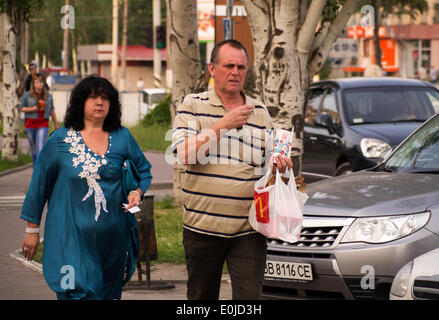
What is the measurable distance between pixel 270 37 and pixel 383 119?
445 centimetres

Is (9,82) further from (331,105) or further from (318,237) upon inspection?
(318,237)

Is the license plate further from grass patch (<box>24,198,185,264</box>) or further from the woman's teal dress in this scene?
grass patch (<box>24,198,185,264</box>)

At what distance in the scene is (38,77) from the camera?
16922mm

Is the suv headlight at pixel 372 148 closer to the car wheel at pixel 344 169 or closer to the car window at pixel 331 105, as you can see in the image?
the car wheel at pixel 344 169

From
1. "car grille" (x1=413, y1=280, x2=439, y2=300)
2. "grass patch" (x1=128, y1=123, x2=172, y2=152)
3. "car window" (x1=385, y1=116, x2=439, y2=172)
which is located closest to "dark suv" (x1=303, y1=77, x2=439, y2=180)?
"car window" (x1=385, y1=116, x2=439, y2=172)

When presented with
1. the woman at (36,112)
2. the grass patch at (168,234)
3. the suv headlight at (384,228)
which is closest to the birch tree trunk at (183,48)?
the grass patch at (168,234)

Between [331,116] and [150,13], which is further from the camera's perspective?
[150,13]

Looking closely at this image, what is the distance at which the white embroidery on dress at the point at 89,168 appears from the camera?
536 centimetres

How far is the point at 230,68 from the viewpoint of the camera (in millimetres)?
5098

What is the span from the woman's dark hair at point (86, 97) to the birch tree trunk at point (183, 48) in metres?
6.53

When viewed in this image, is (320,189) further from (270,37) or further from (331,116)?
(331,116)

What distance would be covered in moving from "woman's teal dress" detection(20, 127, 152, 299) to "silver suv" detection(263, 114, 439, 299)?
1.48 metres

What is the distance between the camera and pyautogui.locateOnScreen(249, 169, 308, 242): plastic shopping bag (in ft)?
16.3
